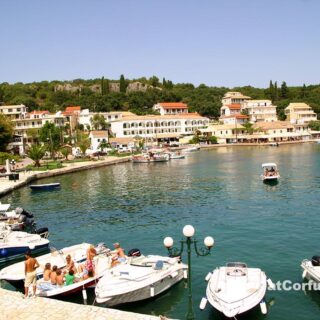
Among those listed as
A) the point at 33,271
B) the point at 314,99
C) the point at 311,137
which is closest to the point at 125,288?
the point at 33,271

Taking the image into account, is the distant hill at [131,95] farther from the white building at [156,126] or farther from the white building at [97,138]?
the white building at [97,138]

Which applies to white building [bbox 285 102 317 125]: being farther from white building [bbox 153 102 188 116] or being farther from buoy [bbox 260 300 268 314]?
buoy [bbox 260 300 268 314]

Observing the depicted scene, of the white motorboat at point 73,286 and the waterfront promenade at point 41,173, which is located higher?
the white motorboat at point 73,286

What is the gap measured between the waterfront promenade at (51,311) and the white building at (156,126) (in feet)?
358

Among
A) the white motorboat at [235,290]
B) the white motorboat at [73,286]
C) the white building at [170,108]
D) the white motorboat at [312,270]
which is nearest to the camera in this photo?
the white motorboat at [235,290]

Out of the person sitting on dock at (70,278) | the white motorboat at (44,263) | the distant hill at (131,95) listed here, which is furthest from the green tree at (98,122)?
the person sitting on dock at (70,278)

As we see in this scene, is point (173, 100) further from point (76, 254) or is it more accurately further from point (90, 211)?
point (76, 254)

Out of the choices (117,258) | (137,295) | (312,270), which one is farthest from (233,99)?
(137,295)

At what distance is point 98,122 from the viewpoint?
124 metres

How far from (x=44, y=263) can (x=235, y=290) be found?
9652 millimetres

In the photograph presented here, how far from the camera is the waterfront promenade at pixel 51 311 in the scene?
14.3m

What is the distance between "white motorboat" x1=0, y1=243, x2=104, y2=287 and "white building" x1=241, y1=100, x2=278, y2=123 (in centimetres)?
13445

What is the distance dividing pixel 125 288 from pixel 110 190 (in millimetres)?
33902

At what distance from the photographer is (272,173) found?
51.1m
